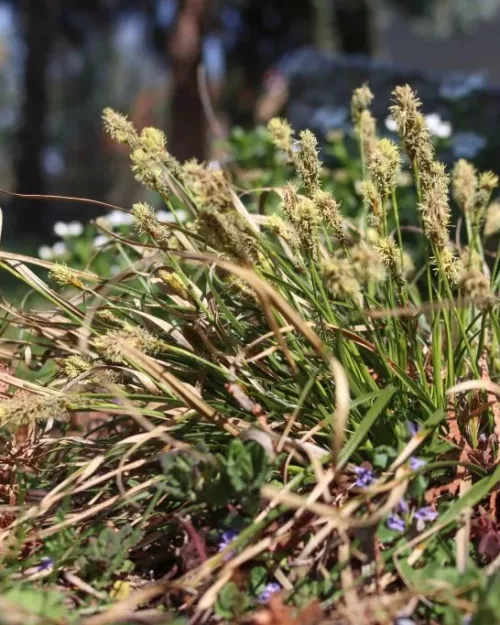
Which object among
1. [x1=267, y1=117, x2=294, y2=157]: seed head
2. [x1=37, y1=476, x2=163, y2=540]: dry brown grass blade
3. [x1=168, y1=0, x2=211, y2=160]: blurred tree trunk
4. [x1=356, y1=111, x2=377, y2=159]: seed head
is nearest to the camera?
[x1=37, y1=476, x2=163, y2=540]: dry brown grass blade

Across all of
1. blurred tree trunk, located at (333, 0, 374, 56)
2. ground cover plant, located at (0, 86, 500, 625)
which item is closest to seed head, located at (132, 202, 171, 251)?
ground cover plant, located at (0, 86, 500, 625)

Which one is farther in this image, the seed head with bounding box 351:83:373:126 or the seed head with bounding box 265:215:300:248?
the seed head with bounding box 351:83:373:126

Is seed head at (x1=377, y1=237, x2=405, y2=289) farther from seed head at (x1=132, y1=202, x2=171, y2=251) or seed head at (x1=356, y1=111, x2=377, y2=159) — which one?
seed head at (x1=356, y1=111, x2=377, y2=159)

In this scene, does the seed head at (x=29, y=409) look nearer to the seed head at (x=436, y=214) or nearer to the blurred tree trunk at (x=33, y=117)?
the seed head at (x=436, y=214)

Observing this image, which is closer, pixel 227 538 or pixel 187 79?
pixel 227 538

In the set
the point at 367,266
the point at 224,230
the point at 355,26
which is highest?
the point at 355,26

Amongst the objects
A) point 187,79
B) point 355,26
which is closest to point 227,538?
point 187,79

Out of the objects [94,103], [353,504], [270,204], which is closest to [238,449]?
[353,504]

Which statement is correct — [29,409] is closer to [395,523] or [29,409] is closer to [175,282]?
[175,282]

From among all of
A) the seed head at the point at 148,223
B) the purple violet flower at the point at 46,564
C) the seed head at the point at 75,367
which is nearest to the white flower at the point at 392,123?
the seed head at the point at 148,223
